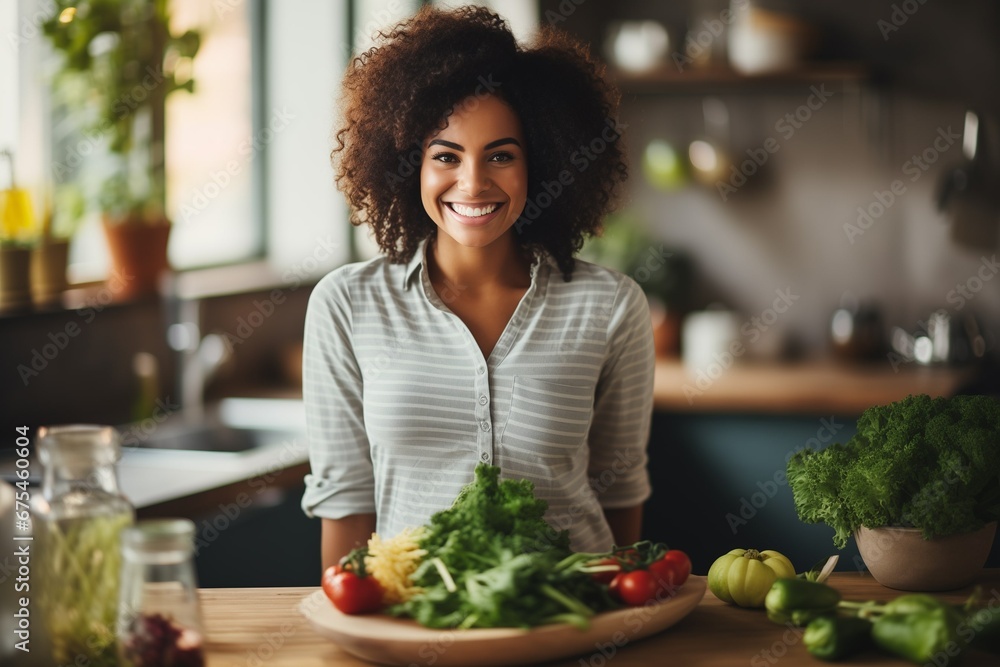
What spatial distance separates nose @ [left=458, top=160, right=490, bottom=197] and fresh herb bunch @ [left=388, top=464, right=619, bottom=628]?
17.0 inches

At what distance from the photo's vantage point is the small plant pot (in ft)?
4.58

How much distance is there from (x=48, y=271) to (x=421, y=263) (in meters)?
1.14

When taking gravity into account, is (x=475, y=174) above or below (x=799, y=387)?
above

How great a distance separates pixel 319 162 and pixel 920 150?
2.14 metres

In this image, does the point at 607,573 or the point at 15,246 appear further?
the point at 15,246

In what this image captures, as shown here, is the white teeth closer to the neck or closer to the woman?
the woman

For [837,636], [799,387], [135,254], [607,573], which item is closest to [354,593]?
[607,573]

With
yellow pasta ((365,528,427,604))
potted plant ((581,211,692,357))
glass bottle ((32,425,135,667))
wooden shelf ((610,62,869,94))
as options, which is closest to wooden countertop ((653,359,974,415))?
potted plant ((581,211,692,357))

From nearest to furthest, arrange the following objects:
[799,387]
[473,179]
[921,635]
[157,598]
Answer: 1. [157,598]
2. [921,635]
3. [473,179]
4. [799,387]

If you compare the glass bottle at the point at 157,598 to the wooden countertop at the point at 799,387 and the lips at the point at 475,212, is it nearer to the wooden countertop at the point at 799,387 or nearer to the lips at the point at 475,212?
the lips at the point at 475,212

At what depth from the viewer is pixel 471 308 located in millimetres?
1710

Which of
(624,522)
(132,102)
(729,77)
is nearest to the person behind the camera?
(624,522)

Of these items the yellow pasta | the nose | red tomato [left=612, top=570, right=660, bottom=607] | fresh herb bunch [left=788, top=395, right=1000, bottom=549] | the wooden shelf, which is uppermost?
the wooden shelf

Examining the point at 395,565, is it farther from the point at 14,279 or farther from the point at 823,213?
the point at 823,213
